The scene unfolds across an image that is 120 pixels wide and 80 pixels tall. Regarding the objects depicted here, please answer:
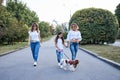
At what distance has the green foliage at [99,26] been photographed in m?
32.0

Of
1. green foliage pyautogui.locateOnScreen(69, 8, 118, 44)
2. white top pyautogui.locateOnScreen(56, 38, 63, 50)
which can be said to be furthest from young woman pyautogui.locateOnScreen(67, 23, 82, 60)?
green foliage pyautogui.locateOnScreen(69, 8, 118, 44)

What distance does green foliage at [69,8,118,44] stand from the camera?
32000mm

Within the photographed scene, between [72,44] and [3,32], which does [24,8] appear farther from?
[72,44]

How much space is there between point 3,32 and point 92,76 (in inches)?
1051

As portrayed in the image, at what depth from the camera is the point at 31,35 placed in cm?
1274

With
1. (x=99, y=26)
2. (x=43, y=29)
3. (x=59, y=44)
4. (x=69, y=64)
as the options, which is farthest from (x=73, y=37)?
(x=43, y=29)

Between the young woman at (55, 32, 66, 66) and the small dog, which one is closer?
the small dog

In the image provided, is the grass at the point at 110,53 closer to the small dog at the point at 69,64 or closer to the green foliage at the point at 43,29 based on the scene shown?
the small dog at the point at 69,64

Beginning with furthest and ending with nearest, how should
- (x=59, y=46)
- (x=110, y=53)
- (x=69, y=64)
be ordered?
(x=110, y=53) < (x=59, y=46) < (x=69, y=64)

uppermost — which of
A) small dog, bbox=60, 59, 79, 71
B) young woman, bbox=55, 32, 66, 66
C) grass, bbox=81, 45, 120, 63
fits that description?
young woman, bbox=55, 32, 66, 66

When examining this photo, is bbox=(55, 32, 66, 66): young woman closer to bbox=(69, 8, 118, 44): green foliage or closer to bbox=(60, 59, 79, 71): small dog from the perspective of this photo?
bbox=(60, 59, 79, 71): small dog

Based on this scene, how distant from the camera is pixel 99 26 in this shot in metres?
32.2

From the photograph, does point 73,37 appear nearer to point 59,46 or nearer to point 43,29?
point 59,46

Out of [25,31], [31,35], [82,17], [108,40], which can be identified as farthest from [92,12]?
[31,35]
